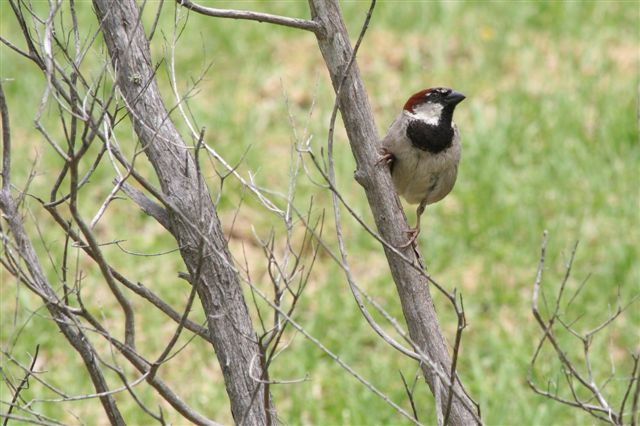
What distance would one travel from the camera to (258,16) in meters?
2.90

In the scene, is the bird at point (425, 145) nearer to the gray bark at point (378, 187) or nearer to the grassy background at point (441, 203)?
the grassy background at point (441, 203)

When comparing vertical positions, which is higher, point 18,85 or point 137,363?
point 18,85

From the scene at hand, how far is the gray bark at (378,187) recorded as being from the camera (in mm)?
3014

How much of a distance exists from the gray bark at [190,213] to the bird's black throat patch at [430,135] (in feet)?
4.63

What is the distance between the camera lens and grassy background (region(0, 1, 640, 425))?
5859mm

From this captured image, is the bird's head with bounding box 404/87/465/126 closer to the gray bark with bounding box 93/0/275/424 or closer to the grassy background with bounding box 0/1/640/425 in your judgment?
the grassy background with bounding box 0/1/640/425

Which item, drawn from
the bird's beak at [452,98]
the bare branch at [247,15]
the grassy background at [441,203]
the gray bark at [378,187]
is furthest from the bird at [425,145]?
the bare branch at [247,15]

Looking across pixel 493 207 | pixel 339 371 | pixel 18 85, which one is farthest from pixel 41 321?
pixel 493 207

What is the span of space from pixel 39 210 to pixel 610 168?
4.04m

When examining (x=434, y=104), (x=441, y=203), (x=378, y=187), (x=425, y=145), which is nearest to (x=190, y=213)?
(x=378, y=187)

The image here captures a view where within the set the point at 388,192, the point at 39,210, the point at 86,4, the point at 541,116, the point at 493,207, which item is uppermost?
the point at 86,4

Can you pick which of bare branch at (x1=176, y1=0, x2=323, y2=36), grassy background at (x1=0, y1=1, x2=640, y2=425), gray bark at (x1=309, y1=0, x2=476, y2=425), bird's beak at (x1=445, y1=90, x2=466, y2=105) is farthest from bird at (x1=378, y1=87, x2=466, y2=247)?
bare branch at (x1=176, y1=0, x2=323, y2=36)

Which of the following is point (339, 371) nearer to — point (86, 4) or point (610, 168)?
point (610, 168)

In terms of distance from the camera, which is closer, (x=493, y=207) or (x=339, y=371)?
(x=339, y=371)
